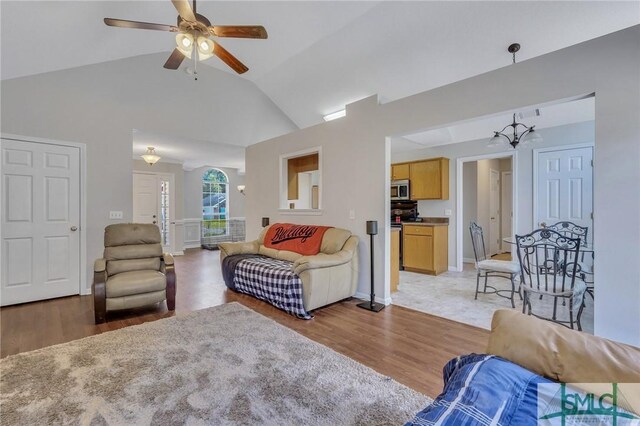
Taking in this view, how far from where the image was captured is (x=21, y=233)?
3.59m

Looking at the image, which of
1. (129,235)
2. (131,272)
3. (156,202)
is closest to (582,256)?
(131,272)

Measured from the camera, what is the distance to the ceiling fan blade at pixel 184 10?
6.87 ft

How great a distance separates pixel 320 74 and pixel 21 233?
4.60 meters

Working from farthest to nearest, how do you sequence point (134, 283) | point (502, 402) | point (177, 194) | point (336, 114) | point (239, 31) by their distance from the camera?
1. point (177, 194)
2. point (336, 114)
3. point (134, 283)
4. point (239, 31)
5. point (502, 402)

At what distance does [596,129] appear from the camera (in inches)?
84.7

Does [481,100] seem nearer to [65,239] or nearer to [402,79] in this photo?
[402,79]

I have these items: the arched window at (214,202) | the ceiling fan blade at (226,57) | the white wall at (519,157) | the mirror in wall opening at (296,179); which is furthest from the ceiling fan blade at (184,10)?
the arched window at (214,202)

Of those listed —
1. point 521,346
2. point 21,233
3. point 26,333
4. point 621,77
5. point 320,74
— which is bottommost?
point 26,333

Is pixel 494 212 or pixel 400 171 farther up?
pixel 400 171

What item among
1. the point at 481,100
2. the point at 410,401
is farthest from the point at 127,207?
the point at 481,100

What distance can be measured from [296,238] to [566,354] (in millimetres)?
3440

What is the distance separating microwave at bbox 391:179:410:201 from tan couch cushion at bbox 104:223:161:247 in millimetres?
4359

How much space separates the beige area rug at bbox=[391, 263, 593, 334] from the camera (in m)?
3.11

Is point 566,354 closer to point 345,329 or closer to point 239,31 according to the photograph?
point 345,329
